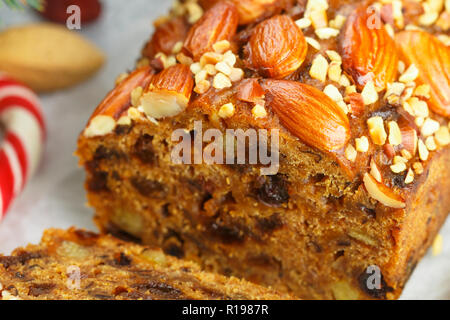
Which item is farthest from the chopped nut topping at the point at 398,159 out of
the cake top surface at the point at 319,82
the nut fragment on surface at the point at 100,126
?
the nut fragment on surface at the point at 100,126

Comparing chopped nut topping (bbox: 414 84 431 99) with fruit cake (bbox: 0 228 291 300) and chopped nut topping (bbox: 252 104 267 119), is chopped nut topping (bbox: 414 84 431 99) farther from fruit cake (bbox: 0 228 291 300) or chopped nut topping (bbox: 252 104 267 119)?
fruit cake (bbox: 0 228 291 300)

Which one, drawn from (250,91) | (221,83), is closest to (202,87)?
(221,83)

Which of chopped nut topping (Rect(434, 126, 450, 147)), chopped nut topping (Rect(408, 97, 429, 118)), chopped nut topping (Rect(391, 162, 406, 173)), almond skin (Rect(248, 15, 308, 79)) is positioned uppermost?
almond skin (Rect(248, 15, 308, 79))

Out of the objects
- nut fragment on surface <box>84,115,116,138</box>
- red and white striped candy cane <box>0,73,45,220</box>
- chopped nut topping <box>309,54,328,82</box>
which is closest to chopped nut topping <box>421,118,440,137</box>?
chopped nut topping <box>309,54,328,82</box>

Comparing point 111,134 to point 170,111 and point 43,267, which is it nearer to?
point 170,111

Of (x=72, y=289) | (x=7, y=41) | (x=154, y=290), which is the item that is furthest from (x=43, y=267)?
(x=7, y=41)

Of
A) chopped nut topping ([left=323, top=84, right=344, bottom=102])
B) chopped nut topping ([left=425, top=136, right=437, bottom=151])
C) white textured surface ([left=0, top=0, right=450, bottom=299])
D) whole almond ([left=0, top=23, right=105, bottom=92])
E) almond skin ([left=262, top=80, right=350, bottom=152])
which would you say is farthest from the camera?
whole almond ([left=0, top=23, right=105, bottom=92])

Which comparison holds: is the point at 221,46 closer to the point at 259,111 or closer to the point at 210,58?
the point at 210,58
